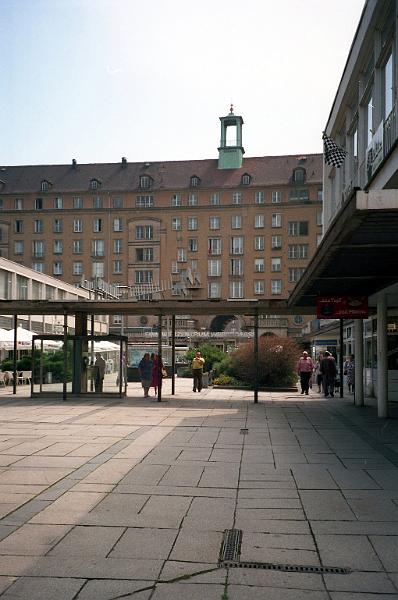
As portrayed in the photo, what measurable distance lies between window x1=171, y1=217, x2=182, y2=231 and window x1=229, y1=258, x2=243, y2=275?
25.5 ft

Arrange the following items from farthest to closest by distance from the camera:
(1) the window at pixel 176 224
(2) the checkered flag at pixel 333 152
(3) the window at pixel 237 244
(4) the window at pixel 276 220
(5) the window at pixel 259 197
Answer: (1) the window at pixel 176 224 < (5) the window at pixel 259 197 < (3) the window at pixel 237 244 < (4) the window at pixel 276 220 < (2) the checkered flag at pixel 333 152

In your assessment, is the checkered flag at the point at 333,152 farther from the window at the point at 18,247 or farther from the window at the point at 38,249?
the window at the point at 18,247

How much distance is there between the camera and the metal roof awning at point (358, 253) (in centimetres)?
779

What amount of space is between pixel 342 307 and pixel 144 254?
74767 millimetres

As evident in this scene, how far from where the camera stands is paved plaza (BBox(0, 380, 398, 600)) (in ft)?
17.5

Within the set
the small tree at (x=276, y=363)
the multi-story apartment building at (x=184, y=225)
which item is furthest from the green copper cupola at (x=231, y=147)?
the small tree at (x=276, y=363)

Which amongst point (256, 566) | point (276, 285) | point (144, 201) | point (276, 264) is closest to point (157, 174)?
point (144, 201)

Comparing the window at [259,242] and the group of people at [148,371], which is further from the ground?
the window at [259,242]

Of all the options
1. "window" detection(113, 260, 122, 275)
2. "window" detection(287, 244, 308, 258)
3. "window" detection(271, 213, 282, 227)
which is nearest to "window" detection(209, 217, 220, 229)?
"window" detection(271, 213, 282, 227)

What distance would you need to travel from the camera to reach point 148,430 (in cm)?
1505

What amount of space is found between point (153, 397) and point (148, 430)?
35.2 ft

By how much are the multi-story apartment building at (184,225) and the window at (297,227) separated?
0.12 metres

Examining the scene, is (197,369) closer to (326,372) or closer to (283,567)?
(326,372)

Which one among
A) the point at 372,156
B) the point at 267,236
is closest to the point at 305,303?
the point at 372,156
